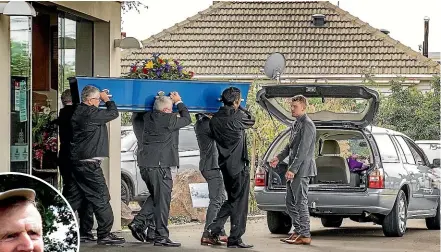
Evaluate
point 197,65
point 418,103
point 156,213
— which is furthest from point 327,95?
point 197,65

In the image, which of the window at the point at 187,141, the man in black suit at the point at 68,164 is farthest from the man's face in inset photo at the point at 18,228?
the window at the point at 187,141

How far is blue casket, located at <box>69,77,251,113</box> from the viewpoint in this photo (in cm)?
966


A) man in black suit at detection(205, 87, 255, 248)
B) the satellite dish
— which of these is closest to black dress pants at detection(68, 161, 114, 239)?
man in black suit at detection(205, 87, 255, 248)

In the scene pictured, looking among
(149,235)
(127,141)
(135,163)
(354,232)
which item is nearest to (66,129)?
(149,235)

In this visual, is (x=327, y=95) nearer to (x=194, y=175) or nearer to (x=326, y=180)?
(x=326, y=180)

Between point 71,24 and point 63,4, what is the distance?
1.23 meters

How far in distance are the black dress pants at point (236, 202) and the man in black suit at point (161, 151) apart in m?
0.58

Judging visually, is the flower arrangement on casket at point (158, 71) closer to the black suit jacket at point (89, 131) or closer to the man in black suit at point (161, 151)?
the man in black suit at point (161, 151)

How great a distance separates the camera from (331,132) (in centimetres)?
1173

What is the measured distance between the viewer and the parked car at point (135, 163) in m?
14.5

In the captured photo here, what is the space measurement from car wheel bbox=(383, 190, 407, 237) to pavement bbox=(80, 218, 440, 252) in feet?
0.33

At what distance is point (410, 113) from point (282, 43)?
8.39 metres

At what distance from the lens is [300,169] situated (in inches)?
409

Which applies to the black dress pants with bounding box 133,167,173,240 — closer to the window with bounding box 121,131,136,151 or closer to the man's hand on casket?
the man's hand on casket
